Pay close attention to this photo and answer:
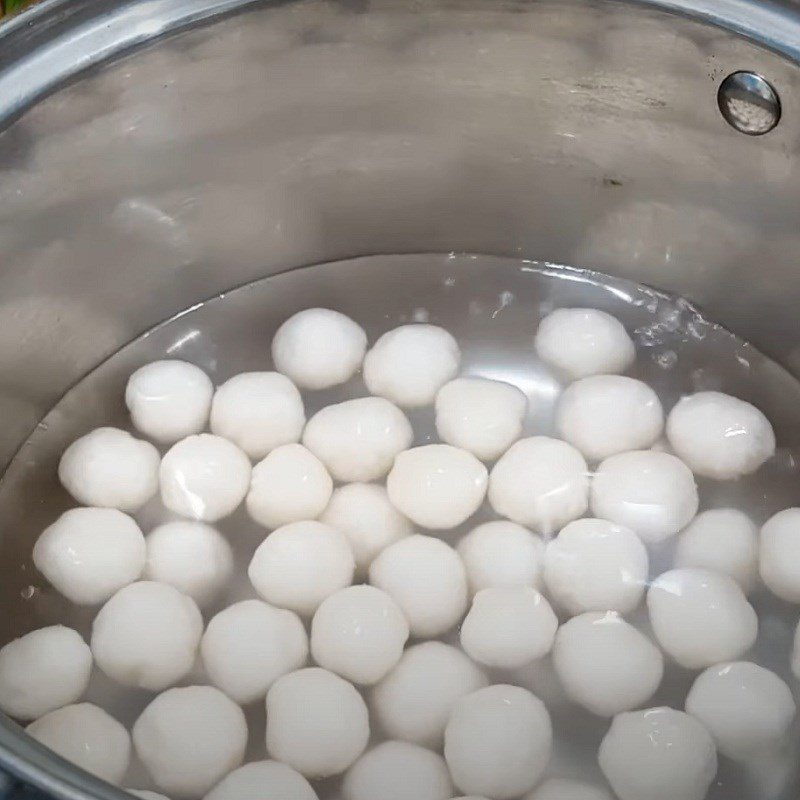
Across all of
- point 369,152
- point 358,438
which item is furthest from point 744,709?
point 369,152

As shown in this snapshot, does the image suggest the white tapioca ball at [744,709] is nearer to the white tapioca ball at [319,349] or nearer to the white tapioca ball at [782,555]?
the white tapioca ball at [782,555]

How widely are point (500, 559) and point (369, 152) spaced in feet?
1.43

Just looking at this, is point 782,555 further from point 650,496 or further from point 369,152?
point 369,152

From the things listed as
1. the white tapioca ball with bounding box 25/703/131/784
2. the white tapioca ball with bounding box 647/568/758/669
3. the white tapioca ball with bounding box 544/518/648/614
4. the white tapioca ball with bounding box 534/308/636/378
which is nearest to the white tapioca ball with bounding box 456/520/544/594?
the white tapioca ball with bounding box 544/518/648/614

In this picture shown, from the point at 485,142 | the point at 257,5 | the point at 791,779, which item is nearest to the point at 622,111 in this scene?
the point at 485,142

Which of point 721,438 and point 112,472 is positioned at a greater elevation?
point 721,438

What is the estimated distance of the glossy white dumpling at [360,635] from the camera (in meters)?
0.93

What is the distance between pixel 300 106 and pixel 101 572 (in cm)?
48

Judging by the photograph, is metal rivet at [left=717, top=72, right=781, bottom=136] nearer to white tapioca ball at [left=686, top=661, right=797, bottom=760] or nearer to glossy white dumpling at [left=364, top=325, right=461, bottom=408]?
glossy white dumpling at [left=364, top=325, right=461, bottom=408]

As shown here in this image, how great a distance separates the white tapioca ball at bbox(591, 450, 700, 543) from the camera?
3.40 ft

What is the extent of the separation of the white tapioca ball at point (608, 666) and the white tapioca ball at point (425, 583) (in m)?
0.11

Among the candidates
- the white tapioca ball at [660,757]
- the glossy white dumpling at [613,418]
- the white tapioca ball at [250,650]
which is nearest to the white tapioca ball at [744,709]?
the white tapioca ball at [660,757]

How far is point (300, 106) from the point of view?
1.05 metres

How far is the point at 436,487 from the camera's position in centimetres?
103
